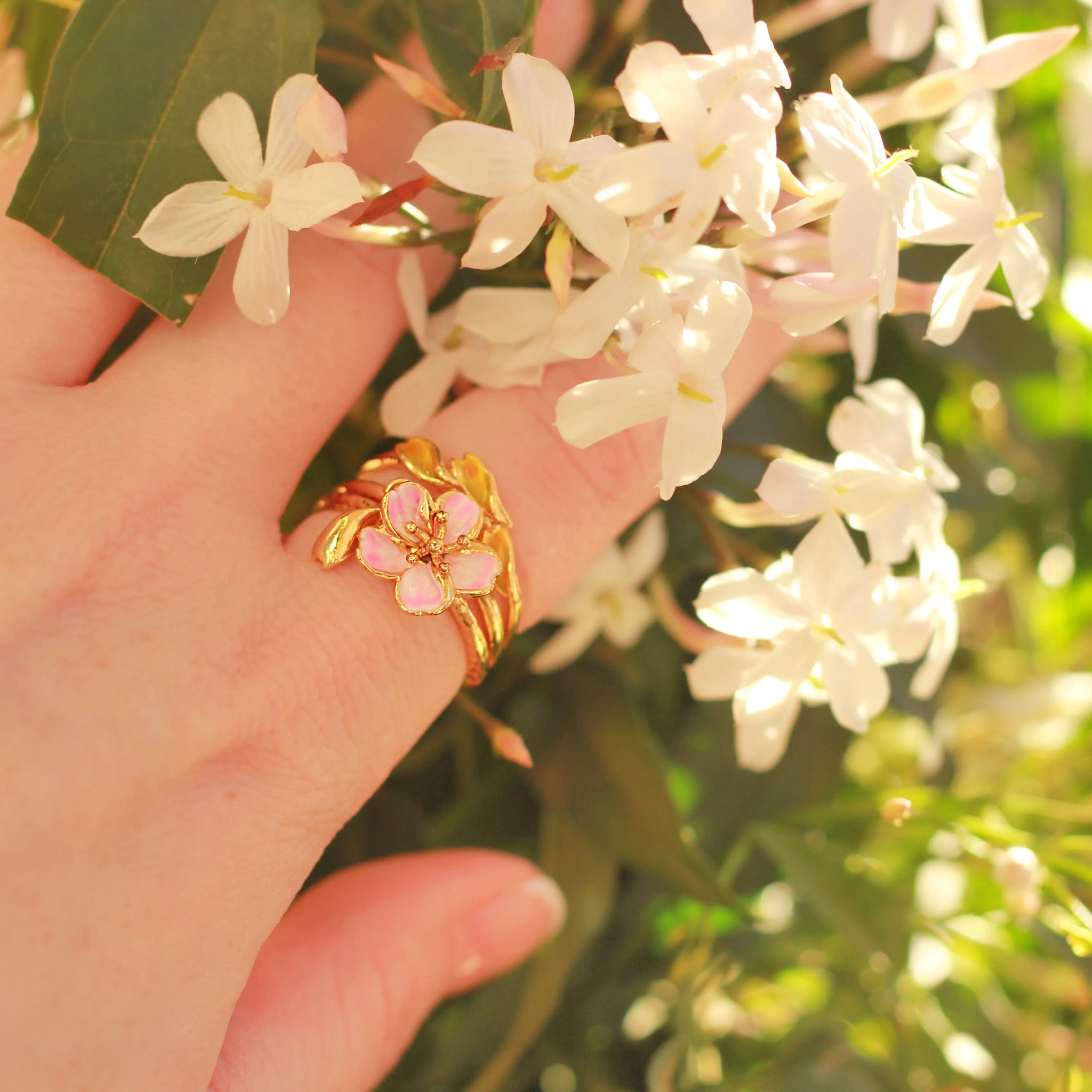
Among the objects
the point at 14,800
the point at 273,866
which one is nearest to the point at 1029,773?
the point at 273,866

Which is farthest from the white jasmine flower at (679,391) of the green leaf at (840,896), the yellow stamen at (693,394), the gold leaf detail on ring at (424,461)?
the green leaf at (840,896)

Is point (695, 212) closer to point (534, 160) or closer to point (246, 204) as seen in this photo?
point (534, 160)

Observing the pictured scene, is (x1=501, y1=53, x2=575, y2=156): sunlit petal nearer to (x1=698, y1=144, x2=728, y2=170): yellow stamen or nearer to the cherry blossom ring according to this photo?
(x1=698, y1=144, x2=728, y2=170): yellow stamen

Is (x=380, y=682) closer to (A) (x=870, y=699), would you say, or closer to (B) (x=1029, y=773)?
(A) (x=870, y=699)

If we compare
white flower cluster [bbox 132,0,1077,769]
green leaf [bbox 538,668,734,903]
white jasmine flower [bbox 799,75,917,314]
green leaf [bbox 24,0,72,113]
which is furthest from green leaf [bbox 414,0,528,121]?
green leaf [bbox 538,668,734,903]

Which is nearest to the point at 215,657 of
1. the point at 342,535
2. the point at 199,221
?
the point at 342,535

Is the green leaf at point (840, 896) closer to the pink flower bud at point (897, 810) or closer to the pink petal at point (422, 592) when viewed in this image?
the pink flower bud at point (897, 810)
